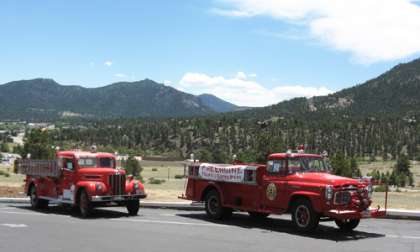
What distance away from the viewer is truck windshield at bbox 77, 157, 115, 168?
21984 millimetres

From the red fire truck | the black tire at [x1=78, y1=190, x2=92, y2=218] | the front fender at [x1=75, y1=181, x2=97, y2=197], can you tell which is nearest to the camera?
the front fender at [x1=75, y1=181, x2=97, y2=197]

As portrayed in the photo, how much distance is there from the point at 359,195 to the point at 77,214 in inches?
418

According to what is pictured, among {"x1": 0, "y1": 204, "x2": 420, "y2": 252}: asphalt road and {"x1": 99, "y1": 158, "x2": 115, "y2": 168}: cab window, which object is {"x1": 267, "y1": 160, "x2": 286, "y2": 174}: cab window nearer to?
{"x1": 0, "y1": 204, "x2": 420, "y2": 252}: asphalt road

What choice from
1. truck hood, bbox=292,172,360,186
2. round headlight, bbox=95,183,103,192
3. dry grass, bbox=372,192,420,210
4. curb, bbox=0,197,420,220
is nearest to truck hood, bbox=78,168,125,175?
round headlight, bbox=95,183,103,192

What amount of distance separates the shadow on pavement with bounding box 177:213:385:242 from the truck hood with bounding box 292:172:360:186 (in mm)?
1405

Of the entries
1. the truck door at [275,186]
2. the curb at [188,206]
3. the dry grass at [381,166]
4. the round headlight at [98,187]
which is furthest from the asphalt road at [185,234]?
the dry grass at [381,166]

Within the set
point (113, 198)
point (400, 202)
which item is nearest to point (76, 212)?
point (113, 198)

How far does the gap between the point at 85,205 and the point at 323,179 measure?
8620mm

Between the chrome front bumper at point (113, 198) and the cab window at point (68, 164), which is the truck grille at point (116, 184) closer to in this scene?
the chrome front bumper at point (113, 198)

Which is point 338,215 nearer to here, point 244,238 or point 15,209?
point 244,238

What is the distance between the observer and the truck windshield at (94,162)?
21984 millimetres

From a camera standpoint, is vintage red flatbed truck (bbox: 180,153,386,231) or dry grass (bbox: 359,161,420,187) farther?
dry grass (bbox: 359,161,420,187)

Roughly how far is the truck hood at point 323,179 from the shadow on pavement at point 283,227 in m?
1.40

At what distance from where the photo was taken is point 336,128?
15638cm
